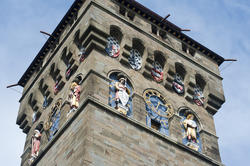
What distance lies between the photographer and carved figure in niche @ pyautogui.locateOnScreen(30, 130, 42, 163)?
26859 millimetres

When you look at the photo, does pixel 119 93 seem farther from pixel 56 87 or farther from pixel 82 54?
pixel 56 87

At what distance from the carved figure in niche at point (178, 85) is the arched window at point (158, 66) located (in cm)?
79

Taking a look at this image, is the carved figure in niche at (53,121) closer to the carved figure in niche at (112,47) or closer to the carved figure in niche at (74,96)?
the carved figure in niche at (74,96)

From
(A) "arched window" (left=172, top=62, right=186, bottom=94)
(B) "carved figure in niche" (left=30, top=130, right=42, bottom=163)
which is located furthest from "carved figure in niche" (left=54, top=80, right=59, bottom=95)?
(A) "arched window" (left=172, top=62, right=186, bottom=94)

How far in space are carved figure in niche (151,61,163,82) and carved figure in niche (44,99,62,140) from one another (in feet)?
14.0

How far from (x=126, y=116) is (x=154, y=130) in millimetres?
1343

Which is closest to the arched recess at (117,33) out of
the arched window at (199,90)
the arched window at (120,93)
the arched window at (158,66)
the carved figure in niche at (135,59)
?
the carved figure in niche at (135,59)

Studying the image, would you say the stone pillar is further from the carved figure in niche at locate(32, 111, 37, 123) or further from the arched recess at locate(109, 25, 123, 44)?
the carved figure in niche at locate(32, 111, 37, 123)

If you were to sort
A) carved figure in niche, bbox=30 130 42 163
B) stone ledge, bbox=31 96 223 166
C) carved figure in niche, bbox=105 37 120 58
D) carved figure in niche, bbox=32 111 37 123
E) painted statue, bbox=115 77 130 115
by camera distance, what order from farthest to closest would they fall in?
carved figure in niche, bbox=32 111 37 123 → carved figure in niche, bbox=30 130 42 163 → carved figure in niche, bbox=105 37 120 58 → painted statue, bbox=115 77 130 115 → stone ledge, bbox=31 96 223 166

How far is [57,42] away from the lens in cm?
3017

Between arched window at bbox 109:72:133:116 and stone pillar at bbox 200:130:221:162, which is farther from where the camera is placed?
Answer: stone pillar at bbox 200:130:221:162

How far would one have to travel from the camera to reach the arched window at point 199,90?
92.9 ft

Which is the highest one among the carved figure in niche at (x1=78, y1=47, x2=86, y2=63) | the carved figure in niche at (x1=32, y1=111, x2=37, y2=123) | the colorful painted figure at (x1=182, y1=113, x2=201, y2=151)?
the carved figure in niche at (x1=78, y1=47, x2=86, y2=63)

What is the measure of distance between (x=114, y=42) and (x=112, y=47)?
0.47 meters
